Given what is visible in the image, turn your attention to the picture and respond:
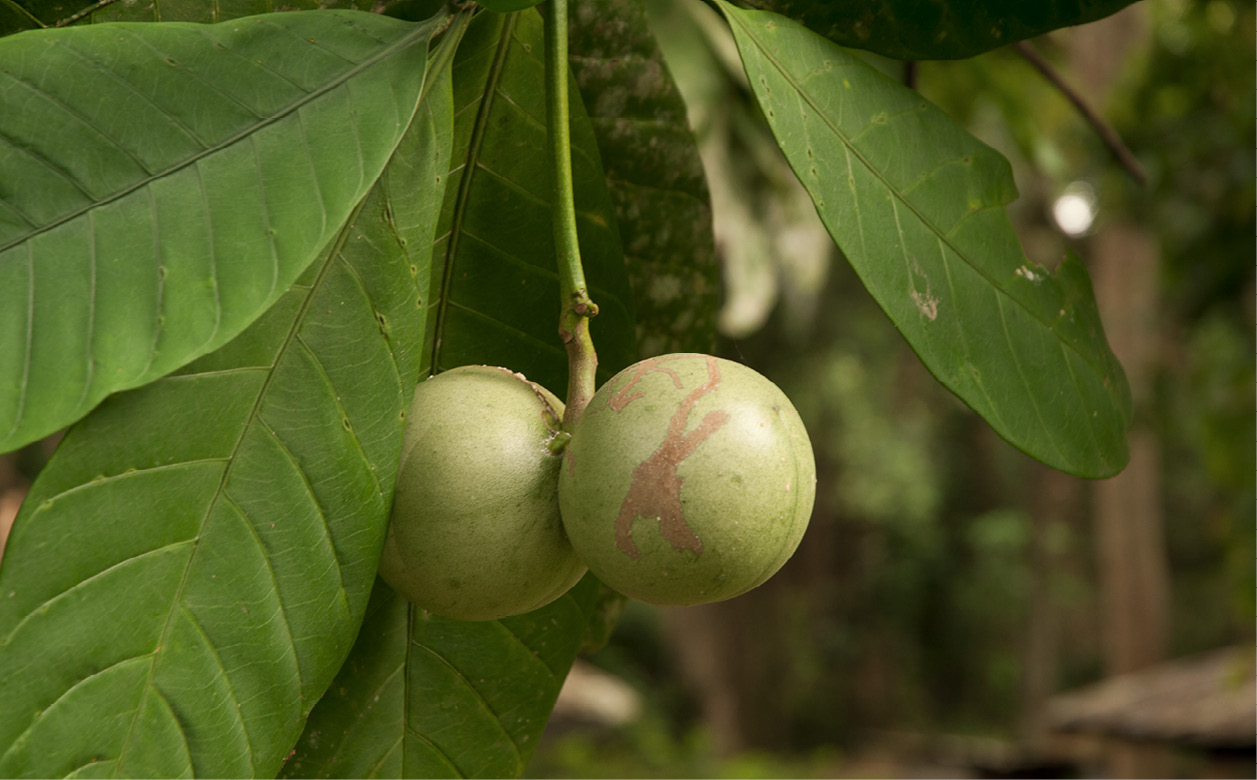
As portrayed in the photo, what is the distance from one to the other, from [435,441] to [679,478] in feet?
0.54

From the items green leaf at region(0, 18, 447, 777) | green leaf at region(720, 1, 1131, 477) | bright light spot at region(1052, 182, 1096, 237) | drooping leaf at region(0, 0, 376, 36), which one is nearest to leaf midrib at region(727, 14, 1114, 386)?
green leaf at region(720, 1, 1131, 477)

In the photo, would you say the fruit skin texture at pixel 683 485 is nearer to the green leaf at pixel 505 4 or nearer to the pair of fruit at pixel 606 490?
the pair of fruit at pixel 606 490

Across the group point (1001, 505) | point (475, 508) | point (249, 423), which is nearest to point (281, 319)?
point (249, 423)

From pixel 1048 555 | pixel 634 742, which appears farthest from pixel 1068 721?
pixel 1048 555

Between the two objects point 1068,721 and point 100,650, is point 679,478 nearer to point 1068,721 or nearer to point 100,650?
point 100,650

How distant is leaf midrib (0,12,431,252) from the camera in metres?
0.59

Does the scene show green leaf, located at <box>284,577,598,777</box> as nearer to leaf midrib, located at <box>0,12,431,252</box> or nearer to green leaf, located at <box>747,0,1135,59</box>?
leaf midrib, located at <box>0,12,431,252</box>

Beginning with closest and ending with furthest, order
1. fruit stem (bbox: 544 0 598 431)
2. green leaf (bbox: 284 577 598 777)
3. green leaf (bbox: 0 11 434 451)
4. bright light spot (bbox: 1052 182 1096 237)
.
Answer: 1. green leaf (bbox: 0 11 434 451)
2. fruit stem (bbox: 544 0 598 431)
3. green leaf (bbox: 284 577 598 777)
4. bright light spot (bbox: 1052 182 1096 237)

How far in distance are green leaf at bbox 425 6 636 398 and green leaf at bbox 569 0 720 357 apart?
Answer: 95mm

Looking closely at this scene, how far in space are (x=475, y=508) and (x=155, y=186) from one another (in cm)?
26

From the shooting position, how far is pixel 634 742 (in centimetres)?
1033

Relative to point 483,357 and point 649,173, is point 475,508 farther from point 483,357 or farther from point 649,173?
point 649,173

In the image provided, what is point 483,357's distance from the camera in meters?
0.82

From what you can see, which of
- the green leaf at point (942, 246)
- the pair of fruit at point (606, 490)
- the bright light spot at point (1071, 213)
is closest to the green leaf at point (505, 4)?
the green leaf at point (942, 246)
